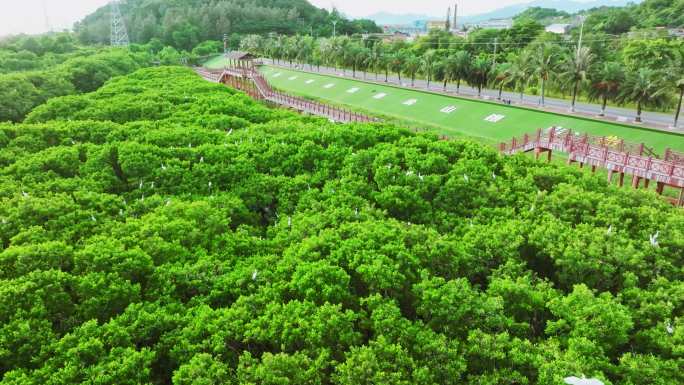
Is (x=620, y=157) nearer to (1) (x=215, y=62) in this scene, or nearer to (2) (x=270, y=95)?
(2) (x=270, y=95)

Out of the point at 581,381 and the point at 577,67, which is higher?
the point at 577,67

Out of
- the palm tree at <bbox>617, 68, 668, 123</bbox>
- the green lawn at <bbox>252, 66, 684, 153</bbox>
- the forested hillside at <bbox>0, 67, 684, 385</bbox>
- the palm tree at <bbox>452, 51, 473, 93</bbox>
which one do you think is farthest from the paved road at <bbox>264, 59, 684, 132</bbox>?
the forested hillside at <bbox>0, 67, 684, 385</bbox>

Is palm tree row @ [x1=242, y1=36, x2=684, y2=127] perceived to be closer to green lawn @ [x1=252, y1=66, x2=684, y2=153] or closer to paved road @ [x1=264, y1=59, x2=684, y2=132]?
paved road @ [x1=264, y1=59, x2=684, y2=132]

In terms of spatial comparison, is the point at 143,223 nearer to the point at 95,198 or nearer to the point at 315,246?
the point at 95,198

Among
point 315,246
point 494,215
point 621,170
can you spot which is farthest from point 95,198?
point 621,170

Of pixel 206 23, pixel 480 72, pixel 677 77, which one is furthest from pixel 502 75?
pixel 206 23

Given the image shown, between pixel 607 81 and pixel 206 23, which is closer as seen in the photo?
pixel 607 81
